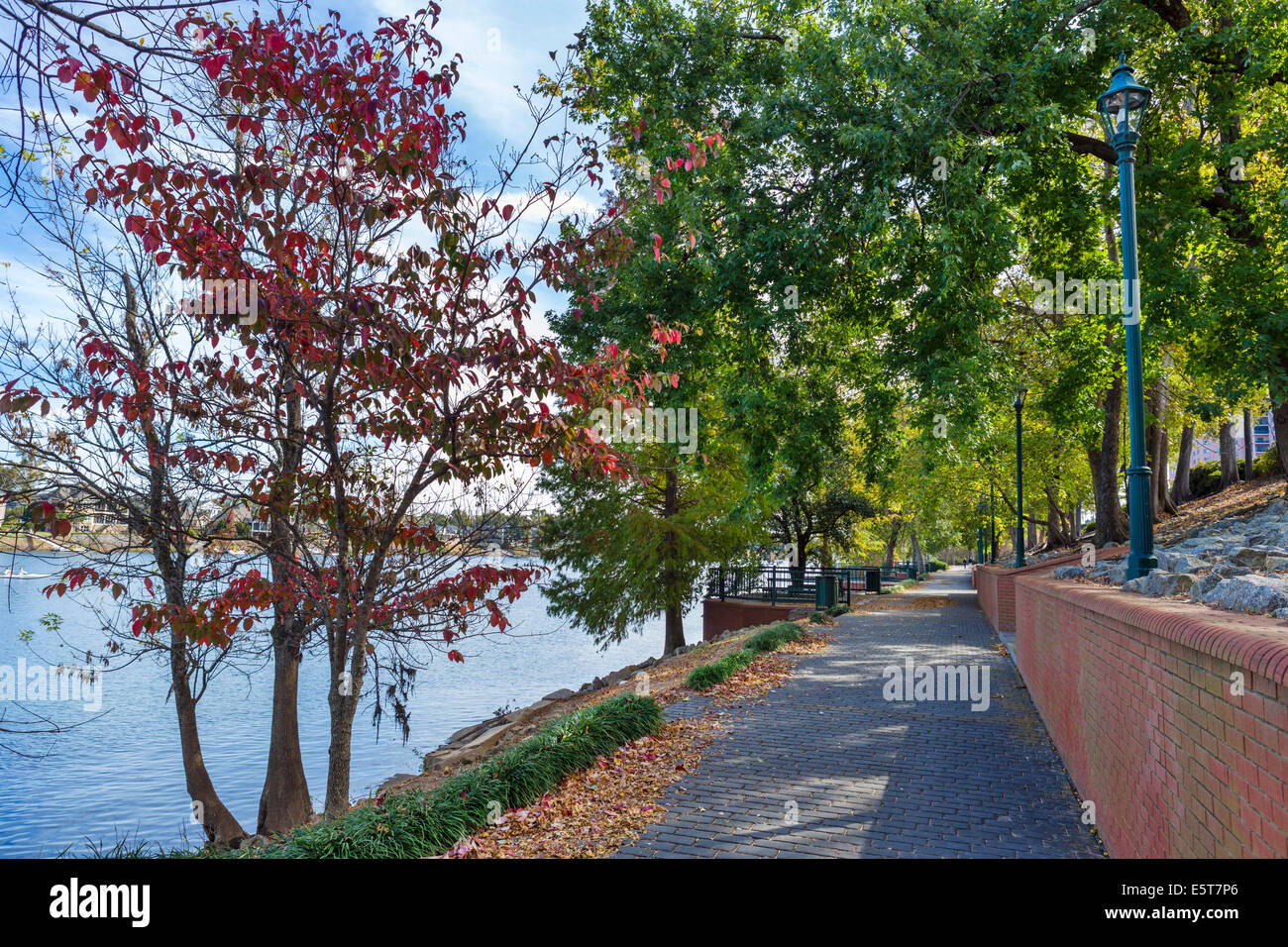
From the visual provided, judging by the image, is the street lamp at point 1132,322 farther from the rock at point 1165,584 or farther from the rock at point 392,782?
the rock at point 392,782

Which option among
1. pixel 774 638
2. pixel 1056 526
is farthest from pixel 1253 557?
pixel 1056 526

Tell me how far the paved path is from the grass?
756mm

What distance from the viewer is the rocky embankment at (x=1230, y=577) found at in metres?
3.91

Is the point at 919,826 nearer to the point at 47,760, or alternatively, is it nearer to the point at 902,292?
the point at 902,292

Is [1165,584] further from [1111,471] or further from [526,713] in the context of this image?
[1111,471]

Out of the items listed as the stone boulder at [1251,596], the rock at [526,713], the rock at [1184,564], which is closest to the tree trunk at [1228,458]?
the rock at [1184,564]

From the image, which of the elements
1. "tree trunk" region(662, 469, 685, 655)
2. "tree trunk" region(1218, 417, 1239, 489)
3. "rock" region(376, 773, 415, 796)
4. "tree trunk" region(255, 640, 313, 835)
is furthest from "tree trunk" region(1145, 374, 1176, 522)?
"tree trunk" region(255, 640, 313, 835)

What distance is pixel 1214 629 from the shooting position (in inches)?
124

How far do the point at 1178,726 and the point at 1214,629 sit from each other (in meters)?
0.68

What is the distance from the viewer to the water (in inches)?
460

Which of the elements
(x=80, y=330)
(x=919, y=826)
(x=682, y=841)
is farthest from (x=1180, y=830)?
(x=80, y=330)

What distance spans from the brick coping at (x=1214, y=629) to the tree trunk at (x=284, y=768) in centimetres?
961

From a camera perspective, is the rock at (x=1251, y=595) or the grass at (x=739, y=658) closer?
the rock at (x=1251, y=595)

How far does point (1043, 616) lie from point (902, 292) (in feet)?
20.7
